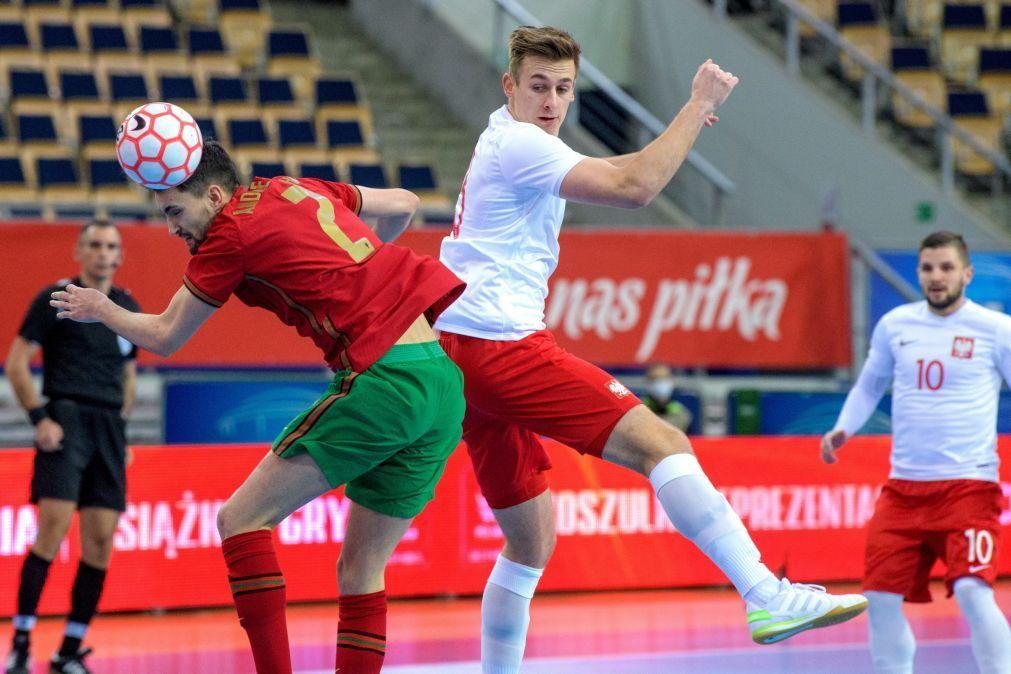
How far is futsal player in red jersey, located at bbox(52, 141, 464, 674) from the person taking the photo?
4484 millimetres

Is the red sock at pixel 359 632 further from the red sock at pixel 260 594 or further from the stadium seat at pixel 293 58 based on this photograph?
the stadium seat at pixel 293 58

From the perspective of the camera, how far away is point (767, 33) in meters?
16.7

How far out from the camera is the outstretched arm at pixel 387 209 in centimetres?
498

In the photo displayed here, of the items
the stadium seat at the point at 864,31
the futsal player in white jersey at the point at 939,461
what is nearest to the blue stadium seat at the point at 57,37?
the stadium seat at the point at 864,31

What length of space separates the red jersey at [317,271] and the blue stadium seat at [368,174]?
31.1ft

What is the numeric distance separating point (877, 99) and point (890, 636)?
11318 millimetres

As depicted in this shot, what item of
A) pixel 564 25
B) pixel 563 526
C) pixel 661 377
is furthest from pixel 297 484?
pixel 564 25

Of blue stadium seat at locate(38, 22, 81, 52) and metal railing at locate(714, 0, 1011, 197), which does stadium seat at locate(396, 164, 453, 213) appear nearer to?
blue stadium seat at locate(38, 22, 81, 52)

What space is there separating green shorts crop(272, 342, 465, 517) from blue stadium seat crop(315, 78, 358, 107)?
11.4 m

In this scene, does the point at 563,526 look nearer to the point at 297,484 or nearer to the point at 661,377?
the point at 661,377

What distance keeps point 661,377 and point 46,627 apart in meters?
4.97

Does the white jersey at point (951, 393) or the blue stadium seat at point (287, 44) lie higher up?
the blue stadium seat at point (287, 44)

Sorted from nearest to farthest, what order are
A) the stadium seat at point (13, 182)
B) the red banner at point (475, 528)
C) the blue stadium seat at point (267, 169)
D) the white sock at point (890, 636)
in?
the white sock at point (890, 636) < the red banner at point (475, 528) < the stadium seat at point (13, 182) < the blue stadium seat at point (267, 169)

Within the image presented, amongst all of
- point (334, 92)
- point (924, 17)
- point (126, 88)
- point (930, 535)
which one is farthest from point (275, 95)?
point (930, 535)
